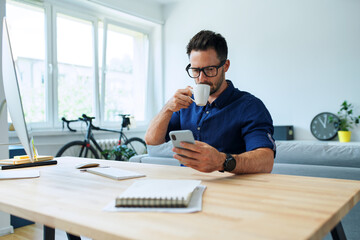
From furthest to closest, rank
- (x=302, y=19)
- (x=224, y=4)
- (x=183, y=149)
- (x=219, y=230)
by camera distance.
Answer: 1. (x=224, y=4)
2. (x=302, y=19)
3. (x=183, y=149)
4. (x=219, y=230)

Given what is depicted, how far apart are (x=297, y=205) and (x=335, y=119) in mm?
4122

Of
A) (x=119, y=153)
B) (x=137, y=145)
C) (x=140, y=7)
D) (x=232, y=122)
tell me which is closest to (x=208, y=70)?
(x=232, y=122)

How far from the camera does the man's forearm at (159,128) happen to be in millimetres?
1577

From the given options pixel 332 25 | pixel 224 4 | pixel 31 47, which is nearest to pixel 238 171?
pixel 31 47

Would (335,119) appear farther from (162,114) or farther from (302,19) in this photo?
(162,114)

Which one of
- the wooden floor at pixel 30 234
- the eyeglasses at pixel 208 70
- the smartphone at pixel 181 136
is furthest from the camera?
the wooden floor at pixel 30 234

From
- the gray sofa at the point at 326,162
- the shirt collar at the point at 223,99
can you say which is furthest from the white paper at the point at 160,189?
the gray sofa at the point at 326,162

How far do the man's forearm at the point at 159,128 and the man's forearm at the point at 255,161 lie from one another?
1.72 ft

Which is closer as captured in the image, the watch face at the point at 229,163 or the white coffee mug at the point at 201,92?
the watch face at the point at 229,163

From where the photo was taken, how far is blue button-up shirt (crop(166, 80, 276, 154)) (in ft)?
4.53

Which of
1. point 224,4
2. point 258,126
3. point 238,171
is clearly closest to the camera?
point 238,171

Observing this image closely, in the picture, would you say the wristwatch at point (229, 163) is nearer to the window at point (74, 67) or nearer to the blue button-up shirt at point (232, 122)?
the blue button-up shirt at point (232, 122)

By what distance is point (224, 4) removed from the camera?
5297 mm

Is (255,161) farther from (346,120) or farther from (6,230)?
(346,120)
